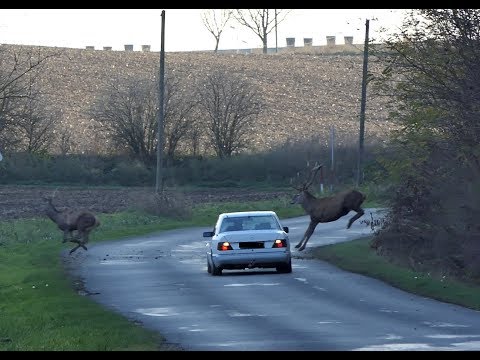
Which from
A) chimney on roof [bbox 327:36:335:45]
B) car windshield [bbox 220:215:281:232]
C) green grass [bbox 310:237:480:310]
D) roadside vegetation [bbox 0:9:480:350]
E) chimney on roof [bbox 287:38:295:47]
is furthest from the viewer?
chimney on roof [bbox 287:38:295:47]

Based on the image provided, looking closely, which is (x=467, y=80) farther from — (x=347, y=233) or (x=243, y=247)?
(x=347, y=233)

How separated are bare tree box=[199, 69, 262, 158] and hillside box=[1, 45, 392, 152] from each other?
12.8 feet

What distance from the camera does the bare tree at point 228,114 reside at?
275 feet

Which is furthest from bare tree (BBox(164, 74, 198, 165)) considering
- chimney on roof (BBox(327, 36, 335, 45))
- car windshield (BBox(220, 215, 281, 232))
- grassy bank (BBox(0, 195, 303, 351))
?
chimney on roof (BBox(327, 36, 335, 45))

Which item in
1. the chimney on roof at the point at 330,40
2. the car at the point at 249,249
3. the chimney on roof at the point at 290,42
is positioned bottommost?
the car at the point at 249,249

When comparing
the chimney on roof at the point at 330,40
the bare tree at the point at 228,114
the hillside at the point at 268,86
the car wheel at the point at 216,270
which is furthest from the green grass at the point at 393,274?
the chimney on roof at the point at 330,40

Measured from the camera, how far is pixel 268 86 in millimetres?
112625

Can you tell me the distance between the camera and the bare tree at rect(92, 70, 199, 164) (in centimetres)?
8050

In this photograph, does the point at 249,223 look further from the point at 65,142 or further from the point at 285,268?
the point at 65,142

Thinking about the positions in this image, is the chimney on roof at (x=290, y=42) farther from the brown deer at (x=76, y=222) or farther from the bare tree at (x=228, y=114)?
the brown deer at (x=76, y=222)

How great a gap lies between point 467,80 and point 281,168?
5158cm

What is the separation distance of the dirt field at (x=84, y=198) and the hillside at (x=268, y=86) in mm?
13023

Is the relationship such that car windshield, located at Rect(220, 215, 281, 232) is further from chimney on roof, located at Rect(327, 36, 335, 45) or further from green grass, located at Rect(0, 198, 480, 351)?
chimney on roof, located at Rect(327, 36, 335, 45)

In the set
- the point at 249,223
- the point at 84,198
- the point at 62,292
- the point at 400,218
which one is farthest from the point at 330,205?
the point at 84,198
